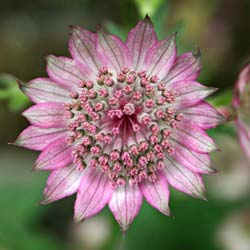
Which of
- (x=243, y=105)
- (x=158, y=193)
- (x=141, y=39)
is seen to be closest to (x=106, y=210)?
(x=243, y=105)

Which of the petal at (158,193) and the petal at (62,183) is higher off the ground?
the petal at (158,193)

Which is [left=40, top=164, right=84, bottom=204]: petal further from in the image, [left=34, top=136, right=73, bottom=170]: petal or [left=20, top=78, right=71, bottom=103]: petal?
[left=20, top=78, right=71, bottom=103]: petal

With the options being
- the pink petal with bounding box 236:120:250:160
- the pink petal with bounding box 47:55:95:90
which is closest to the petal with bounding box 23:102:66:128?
the pink petal with bounding box 47:55:95:90

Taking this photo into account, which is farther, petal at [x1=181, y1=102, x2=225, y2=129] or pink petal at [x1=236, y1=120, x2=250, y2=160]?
pink petal at [x1=236, y1=120, x2=250, y2=160]

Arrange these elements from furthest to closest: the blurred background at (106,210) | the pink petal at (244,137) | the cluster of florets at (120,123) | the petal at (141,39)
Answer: the blurred background at (106,210), the pink petal at (244,137), the cluster of florets at (120,123), the petal at (141,39)

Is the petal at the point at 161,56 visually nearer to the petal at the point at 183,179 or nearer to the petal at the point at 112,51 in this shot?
the petal at the point at 112,51

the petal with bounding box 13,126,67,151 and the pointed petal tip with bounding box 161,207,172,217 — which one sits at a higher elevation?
the petal with bounding box 13,126,67,151

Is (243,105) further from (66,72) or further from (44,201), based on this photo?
(44,201)

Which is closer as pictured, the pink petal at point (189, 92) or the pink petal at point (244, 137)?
the pink petal at point (189, 92)

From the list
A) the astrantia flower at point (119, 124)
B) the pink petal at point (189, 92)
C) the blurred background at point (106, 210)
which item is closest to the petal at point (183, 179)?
the astrantia flower at point (119, 124)
